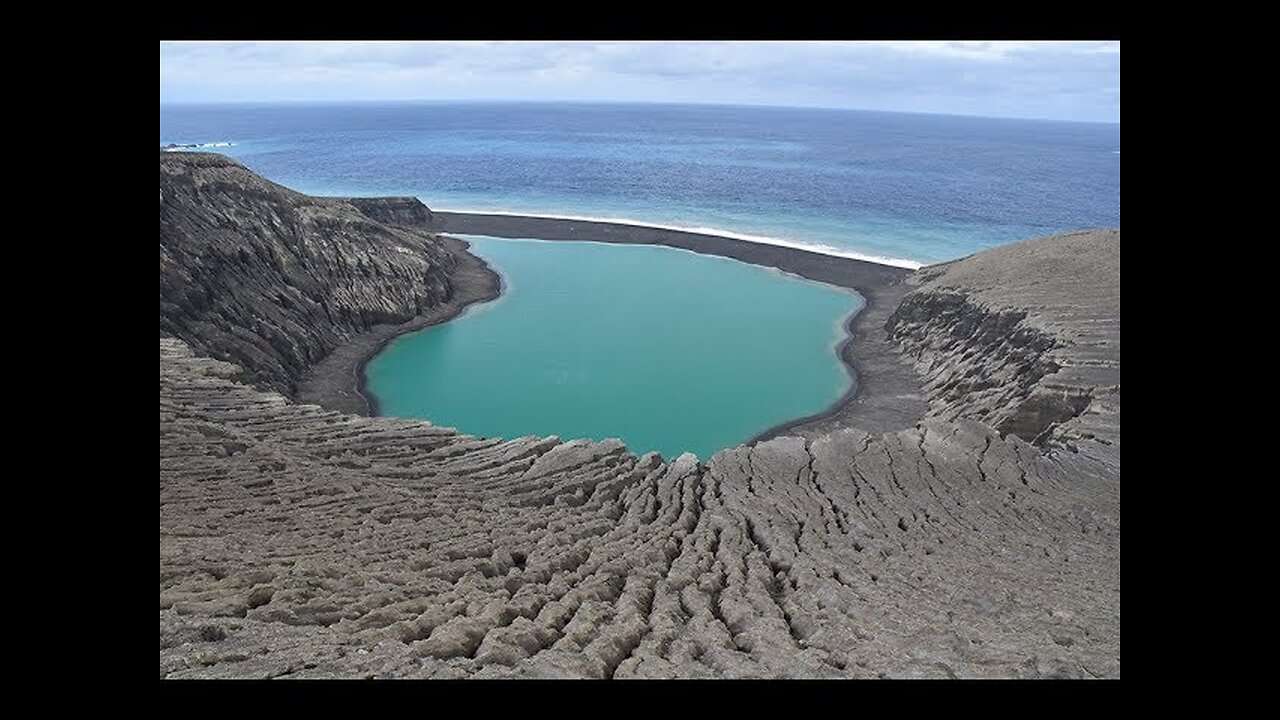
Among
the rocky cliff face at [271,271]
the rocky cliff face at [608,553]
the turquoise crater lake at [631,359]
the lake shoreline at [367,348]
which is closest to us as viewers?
the rocky cliff face at [608,553]

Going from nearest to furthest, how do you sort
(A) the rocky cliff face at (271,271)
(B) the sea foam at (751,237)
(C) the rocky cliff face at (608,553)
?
(C) the rocky cliff face at (608,553)
(A) the rocky cliff face at (271,271)
(B) the sea foam at (751,237)

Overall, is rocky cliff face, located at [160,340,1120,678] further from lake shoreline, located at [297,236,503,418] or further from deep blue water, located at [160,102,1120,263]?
deep blue water, located at [160,102,1120,263]

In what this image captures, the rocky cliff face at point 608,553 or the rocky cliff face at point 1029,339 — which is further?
the rocky cliff face at point 1029,339

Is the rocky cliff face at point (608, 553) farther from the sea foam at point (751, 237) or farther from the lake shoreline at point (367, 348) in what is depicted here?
the sea foam at point (751, 237)

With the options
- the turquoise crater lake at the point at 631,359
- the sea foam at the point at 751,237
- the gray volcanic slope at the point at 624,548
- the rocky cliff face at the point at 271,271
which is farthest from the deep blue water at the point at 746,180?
the rocky cliff face at the point at 271,271

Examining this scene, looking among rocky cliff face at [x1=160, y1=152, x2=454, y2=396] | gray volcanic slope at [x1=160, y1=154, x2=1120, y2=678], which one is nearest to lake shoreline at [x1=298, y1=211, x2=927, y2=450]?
rocky cliff face at [x1=160, y1=152, x2=454, y2=396]

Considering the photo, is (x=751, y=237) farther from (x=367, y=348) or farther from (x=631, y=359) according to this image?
(x=367, y=348)
